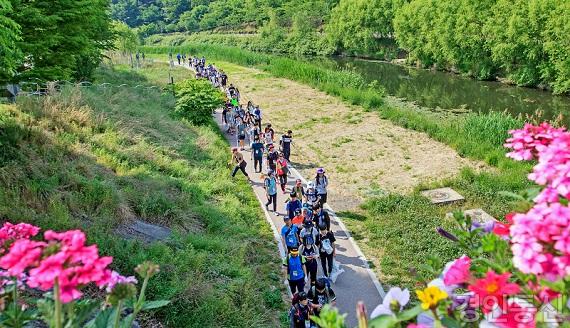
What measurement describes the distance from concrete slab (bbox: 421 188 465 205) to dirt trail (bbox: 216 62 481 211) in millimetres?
900

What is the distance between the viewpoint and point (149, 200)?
A: 10.9 m

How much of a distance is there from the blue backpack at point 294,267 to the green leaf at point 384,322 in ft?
21.3

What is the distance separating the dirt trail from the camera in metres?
15.9

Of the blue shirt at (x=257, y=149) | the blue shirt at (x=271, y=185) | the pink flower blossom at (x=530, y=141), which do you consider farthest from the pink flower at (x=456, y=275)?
the blue shirt at (x=257, y=149)

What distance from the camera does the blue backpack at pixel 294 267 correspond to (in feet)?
28.3

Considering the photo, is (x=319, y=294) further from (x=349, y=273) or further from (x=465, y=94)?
(x=465, y=94)

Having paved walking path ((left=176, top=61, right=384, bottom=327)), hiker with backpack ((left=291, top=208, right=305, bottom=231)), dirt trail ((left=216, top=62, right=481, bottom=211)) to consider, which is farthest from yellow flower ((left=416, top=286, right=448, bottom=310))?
dirt trail ((left=216, top=62, right=481, bottom=211))

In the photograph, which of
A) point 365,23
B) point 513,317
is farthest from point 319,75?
point 513,317

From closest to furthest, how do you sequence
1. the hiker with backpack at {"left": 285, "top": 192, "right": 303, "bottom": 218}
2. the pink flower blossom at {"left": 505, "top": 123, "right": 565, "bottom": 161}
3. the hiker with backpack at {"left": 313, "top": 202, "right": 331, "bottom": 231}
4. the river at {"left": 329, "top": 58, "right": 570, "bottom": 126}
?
the pink flower blossom at {"left": 505, "top": 123, "right": 565, "bottom": 161}
the hiker with backpack at {"left": 313, "top": 202, "right": 331, "bottom": 231}
the hiker with backpack at {"left": 285, "top": 192, "right": 303, "bottom": 218}
the river at {"left": 329, "top": 58, "right": 570, "bottom": 126}

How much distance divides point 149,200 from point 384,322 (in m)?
9.41

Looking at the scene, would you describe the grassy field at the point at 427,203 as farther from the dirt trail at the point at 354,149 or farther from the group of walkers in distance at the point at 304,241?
the group of walkers in distance at the point at 304,241

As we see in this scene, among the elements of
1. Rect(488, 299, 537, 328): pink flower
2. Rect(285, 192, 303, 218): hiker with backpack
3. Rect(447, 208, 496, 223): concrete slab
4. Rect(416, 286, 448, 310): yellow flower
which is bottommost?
Rect(447, 208, 496, 223): concrete slab

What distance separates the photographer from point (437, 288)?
2180 mm

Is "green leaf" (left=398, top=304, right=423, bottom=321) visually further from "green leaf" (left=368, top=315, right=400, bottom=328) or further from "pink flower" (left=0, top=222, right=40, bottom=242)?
"pink flower" (left=0, top=222, right=40, bottom=242)
